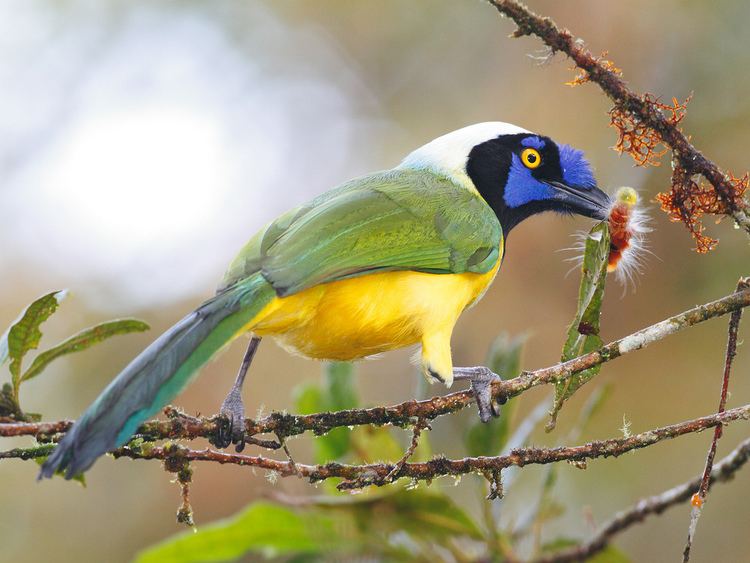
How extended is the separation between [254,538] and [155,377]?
822 mm

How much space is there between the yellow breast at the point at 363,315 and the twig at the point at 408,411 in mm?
441

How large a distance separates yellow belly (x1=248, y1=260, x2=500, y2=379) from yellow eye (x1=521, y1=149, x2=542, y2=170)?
2.73 ft

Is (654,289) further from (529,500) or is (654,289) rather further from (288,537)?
(288,537)

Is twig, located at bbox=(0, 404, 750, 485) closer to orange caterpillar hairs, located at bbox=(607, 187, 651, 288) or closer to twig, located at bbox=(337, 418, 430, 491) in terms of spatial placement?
twig, located at bbox=(337, 418, 430, 491)

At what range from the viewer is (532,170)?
389cm

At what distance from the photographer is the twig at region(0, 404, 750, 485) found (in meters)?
2.24

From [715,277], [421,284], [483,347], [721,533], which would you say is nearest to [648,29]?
[715,277]

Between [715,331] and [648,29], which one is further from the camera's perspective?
[648,29]

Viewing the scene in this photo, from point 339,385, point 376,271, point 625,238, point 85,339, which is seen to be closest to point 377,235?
point 376,271

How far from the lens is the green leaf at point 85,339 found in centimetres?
240

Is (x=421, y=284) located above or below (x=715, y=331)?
below

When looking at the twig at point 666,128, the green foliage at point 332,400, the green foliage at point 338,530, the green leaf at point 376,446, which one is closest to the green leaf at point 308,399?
the green foliage at point 332,400

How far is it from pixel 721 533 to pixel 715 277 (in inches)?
67.6

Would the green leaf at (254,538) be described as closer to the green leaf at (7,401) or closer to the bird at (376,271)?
the bird at (376,271)
